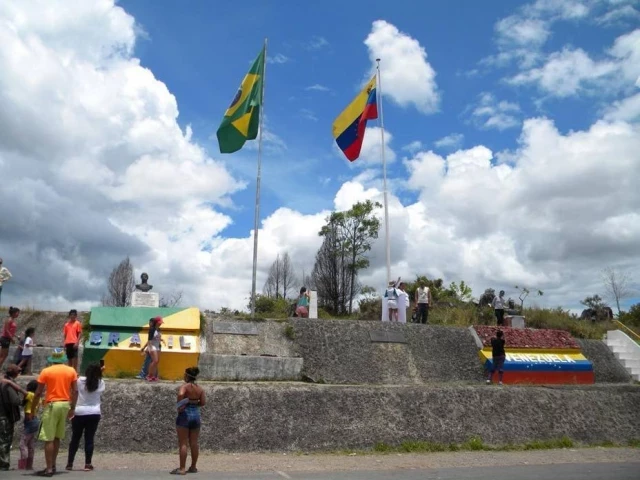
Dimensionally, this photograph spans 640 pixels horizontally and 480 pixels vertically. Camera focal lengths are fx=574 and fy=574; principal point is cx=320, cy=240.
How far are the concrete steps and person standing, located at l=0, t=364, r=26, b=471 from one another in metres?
19.2

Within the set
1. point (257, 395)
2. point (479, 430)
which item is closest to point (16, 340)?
point (257, 395)

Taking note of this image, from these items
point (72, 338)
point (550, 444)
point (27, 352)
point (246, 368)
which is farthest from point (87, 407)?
point (550, 444)

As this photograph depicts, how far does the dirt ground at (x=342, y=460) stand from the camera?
9406 millimetres

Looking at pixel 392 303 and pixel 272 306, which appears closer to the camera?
pixel 392 303

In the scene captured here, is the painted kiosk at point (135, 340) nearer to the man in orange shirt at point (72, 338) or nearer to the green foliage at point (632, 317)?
the man in orange shirt at point (72, 338)

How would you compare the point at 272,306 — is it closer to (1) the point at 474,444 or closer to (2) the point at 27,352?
(2) the point at 27,352

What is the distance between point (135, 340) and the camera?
45.1ft

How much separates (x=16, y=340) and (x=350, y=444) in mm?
7884

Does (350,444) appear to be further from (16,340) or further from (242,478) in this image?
(16,340)

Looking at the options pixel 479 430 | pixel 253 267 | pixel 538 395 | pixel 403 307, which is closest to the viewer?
pixel 479 430

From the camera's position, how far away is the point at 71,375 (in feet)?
28.0

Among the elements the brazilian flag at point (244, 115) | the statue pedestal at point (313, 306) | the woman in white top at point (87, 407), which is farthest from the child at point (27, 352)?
the brazilian flag at point (244, 115)

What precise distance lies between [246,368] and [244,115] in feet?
27.0

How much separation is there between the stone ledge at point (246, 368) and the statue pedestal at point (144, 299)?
2.26 m
